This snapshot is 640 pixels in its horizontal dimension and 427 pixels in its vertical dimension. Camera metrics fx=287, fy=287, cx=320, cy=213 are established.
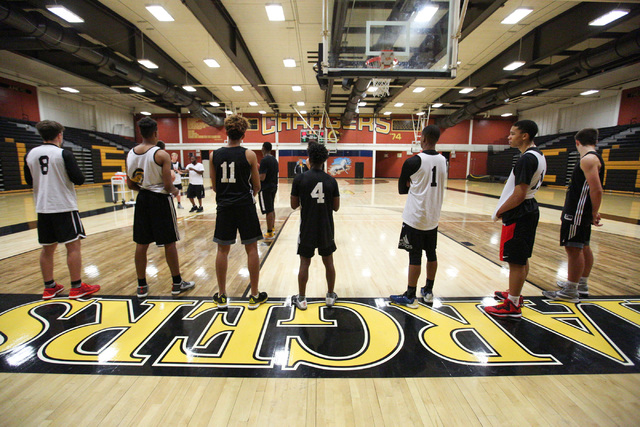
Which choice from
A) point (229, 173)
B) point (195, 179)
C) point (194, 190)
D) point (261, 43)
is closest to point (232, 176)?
point (229, 173)

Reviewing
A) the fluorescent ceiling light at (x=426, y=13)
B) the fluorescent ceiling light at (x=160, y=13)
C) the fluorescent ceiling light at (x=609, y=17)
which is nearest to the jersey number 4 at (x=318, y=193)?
the fluorescent ceiling light at (x=426, y=13)

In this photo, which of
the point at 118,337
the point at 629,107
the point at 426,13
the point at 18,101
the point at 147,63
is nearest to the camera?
the point at 118,337

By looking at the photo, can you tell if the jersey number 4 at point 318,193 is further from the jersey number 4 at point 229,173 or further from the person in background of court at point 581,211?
the person in background of court at point 581,211

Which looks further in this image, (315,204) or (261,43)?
(261,43)

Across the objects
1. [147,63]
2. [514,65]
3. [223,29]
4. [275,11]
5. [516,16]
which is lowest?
[147,63]

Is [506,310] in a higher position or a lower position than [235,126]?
Answer: lower

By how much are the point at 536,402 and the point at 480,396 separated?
288 mm

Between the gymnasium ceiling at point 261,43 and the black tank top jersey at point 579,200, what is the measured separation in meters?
4.57

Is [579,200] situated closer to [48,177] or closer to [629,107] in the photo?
[48,177]

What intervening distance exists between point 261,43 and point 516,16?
761cm

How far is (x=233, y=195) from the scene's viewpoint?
8.05 feet

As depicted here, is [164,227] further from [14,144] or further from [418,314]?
[14,144]

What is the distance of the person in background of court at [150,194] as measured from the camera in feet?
8.54

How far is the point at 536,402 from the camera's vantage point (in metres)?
1.57
